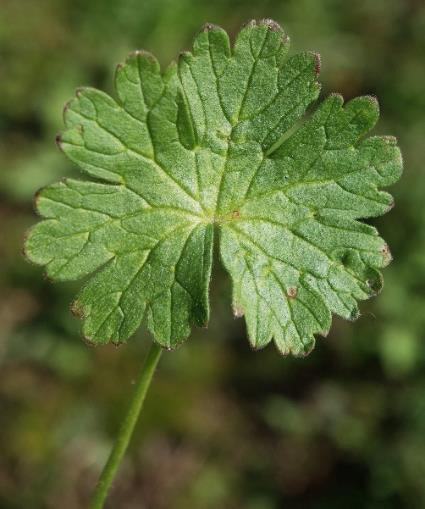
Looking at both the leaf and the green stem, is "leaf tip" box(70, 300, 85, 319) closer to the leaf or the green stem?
the leaf

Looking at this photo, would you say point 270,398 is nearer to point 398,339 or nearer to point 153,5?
point 398,339

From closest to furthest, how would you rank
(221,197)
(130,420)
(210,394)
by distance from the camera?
1. (130,420)
2. (221,197)
3. (210,394)

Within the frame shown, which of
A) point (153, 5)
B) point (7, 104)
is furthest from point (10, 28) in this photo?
point (153, 5)

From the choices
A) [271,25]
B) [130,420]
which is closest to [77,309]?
[130,420]

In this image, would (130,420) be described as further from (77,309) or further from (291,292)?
(291,292)

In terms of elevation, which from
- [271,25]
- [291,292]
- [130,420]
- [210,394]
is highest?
[271,25]

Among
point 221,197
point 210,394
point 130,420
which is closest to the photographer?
point 130,420

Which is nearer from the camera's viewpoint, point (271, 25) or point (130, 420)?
point (130, 420)
